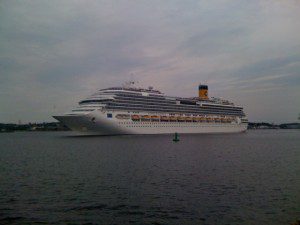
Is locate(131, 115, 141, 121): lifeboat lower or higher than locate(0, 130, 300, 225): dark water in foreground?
Answer: higher

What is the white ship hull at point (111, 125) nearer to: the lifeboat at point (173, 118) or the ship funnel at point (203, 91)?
the lifeboat at point (173, 118)

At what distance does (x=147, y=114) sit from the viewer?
280ft

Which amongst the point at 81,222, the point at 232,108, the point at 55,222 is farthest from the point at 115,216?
the point at 232,108

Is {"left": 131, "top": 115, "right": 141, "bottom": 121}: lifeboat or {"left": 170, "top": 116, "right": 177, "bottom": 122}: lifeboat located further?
{"left": 170, "top": 116, "right": 177, "bottom": 122}: lifeboat

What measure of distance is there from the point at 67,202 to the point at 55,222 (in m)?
2.96

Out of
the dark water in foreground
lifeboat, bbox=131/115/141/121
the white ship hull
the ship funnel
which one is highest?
the ship funnel

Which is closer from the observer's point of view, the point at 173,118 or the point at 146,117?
the point at 146,117

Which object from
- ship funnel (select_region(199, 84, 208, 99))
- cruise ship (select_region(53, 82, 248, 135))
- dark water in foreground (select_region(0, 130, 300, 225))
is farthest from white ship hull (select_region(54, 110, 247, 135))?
dark water in foreground (select_region(0, 130, 300, 225))

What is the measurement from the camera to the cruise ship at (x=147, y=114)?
7250cm

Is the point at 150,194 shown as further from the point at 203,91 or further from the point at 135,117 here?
the point at 203,91

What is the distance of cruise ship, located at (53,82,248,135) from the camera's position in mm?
72500

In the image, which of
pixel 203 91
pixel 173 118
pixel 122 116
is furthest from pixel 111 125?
pixel 203 91

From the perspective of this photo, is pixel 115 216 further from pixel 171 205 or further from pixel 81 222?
pixel 171 205

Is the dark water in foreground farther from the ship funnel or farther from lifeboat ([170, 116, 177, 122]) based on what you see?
the ship funnel
